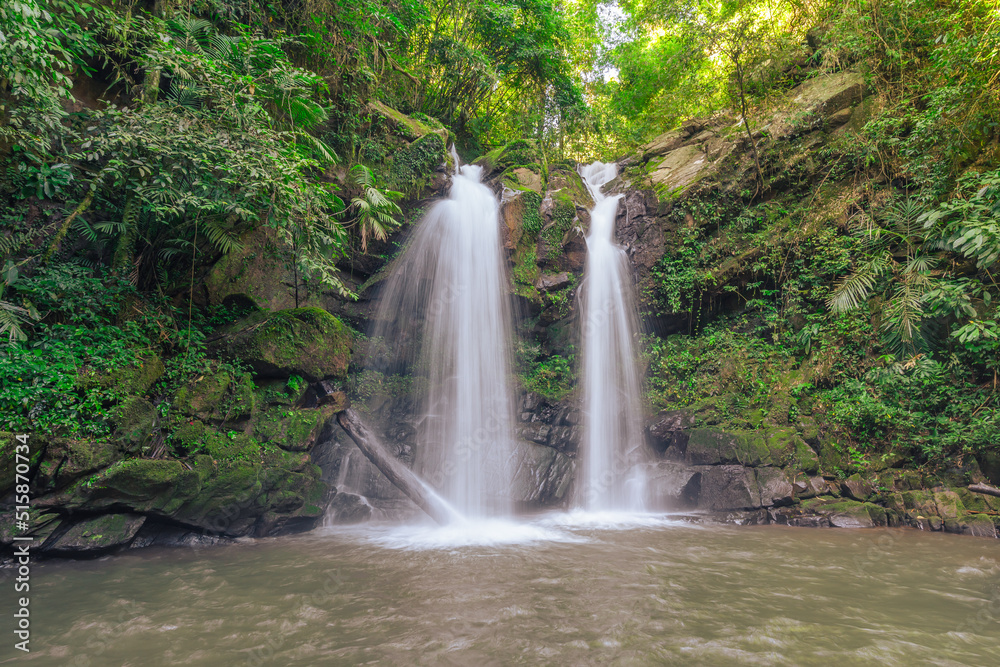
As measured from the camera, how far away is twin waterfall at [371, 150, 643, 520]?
8828 millimetres

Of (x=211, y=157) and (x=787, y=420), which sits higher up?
(x=211, y=157)

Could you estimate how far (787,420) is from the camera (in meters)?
8.07

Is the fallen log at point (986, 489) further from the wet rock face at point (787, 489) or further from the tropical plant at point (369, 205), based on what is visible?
the tropical plant at point (369, 205)

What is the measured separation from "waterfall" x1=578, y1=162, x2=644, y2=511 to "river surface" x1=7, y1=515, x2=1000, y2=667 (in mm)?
2816

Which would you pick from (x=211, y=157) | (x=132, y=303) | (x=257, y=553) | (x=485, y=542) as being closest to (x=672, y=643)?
(x=485, y=542)

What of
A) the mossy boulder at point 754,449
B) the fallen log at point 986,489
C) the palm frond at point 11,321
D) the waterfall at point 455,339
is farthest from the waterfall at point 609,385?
the palm frond at point 11,321

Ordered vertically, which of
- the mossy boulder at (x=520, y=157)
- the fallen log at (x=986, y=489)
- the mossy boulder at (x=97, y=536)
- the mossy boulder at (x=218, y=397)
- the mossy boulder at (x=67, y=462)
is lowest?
the mossy boulder at (x=97, y=536)

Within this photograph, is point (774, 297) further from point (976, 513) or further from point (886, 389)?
point (976, 513)

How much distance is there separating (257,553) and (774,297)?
10.7 meters

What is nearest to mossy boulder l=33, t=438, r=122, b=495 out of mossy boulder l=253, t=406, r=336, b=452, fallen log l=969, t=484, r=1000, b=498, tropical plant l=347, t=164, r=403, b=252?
mossy boulder l=253, t=406, r=336, b=452

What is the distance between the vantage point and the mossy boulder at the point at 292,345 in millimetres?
6707

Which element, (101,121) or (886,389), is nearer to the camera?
(101,121)

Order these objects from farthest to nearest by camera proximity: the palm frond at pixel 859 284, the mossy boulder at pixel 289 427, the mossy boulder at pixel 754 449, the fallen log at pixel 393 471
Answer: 1. the palm frond at pixel 859 284
2. the mossy boulder at pixel 754 449
3. the fallen log at pixel 393 471
4. the mossy boulder at pixel 289 427

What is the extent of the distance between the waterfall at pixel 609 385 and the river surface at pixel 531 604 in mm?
2816
